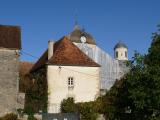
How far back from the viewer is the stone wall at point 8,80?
4131cm

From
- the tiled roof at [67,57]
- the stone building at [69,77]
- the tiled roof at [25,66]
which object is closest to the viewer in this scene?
the stone building at [69,77]

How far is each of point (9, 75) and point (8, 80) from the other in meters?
0.49

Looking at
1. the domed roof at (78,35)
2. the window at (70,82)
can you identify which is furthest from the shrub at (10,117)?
the domed roof at (78,35)

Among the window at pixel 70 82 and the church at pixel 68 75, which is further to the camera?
the window at pixel 70 82

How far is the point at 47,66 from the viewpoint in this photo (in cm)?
4591

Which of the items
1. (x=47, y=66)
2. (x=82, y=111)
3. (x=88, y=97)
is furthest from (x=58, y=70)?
(x=82, y=111)

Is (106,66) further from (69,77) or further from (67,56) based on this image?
(69,77)

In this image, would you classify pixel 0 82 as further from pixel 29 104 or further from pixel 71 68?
pixel 71 68

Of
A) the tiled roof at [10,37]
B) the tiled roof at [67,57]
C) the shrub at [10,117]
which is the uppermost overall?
the tiled roof at [10,37]

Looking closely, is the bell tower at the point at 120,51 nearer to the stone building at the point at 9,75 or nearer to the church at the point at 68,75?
the church at the point at 68,75

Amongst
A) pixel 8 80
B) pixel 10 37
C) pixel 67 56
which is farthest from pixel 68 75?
pixel 10 37

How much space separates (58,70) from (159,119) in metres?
19.0

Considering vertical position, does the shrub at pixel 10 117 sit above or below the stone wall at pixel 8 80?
below

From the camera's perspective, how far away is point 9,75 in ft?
138
